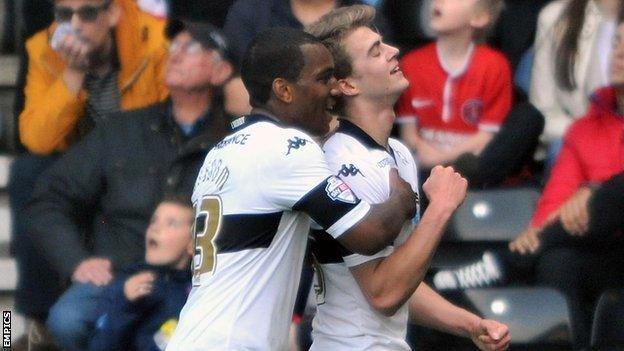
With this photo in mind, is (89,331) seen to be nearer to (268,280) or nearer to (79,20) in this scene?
(79,20)

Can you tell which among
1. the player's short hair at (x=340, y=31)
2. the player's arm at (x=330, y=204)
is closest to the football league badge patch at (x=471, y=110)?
the player's short hair at (x=340, y=31)

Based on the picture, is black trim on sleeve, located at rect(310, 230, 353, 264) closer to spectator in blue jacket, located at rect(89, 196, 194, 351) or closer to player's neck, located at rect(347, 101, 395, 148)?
player's neck, located at rect(347, 101, 395, 148)

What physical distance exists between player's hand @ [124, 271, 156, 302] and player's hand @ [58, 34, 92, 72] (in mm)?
1190

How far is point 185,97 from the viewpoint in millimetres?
7305

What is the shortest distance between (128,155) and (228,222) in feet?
8.42

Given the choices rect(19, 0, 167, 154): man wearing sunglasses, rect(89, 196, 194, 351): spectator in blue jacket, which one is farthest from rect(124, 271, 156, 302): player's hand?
rect(19, 0, 167, 154): man wearing sunglasses

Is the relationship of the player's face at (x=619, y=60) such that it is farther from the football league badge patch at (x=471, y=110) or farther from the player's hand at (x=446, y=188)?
the player's hand at (x=446, y=188)

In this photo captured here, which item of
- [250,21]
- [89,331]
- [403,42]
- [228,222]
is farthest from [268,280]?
[403,42]

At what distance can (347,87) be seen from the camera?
16.9ft

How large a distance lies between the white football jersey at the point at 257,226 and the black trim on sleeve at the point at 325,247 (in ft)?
0.55

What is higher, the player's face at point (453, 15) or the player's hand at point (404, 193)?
the player's hand at point (404, 193)

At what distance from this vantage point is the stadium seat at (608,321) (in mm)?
6660

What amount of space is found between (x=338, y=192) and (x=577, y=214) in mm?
2449

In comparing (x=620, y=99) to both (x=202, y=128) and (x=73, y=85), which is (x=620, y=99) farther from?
(x=73, y=85)
